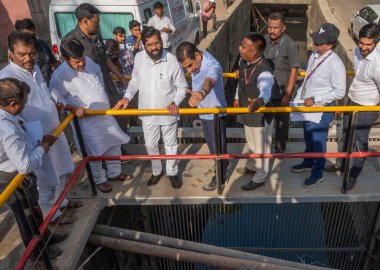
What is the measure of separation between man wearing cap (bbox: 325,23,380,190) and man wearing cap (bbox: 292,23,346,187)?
219mm

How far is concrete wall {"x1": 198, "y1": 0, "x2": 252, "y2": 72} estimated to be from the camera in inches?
407

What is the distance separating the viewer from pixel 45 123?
3.19 m

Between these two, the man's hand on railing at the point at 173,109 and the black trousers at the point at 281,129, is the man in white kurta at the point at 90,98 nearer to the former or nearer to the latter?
the man's hand on railing at the point at 173,109

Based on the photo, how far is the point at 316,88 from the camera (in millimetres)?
3648

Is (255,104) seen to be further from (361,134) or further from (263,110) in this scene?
(361,134)

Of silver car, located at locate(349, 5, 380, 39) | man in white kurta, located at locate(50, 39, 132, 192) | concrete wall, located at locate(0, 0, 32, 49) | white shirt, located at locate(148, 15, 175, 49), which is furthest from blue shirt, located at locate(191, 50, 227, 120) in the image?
concrete wall, located at locate(0, 0, 32, 49)

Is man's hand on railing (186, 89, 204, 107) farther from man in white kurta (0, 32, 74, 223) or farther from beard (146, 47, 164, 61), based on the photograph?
man in white kurta (0, 32, 74, 223)

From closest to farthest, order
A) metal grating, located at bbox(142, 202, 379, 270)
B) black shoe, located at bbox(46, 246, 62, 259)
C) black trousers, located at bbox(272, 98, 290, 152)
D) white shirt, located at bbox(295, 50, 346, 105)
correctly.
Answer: black shoe, located at bbox(46, 246, 62, 259) → white shirt, located at bbox(295, 50, 346, 105) → black trousers, located at bbox(272, 98, 290, 152) → metal grating, located at bbox(142, 202, 379, 270)

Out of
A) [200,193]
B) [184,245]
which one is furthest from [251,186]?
[184,245]

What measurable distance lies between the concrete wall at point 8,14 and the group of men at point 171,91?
1277cm

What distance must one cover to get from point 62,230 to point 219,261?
156 cm

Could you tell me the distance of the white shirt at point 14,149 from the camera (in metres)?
2.49

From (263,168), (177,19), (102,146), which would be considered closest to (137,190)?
(102,146)

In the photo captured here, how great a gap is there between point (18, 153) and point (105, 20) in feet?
19.2
